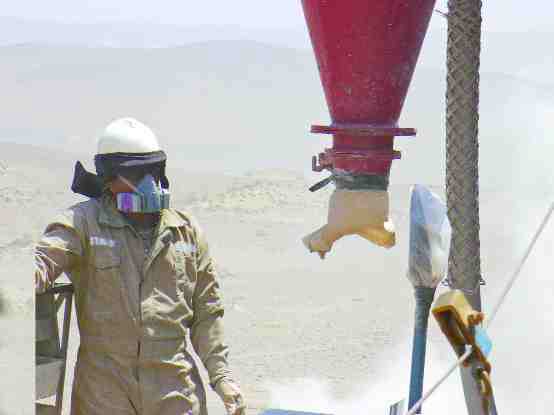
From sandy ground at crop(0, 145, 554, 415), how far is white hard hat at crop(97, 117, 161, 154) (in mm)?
279

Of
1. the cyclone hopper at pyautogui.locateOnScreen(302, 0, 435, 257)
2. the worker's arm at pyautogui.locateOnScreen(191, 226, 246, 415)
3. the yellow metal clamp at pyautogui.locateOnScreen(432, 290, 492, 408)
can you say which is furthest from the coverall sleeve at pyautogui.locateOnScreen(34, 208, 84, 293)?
the yellow metal clamp at pyautogui.locateOnScreen(432, 290, 492, 408)

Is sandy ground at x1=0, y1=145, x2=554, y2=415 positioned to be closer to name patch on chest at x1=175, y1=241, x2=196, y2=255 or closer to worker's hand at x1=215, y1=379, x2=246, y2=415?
name patch on chest at x1=175, y1=241, x2=196, y2=255

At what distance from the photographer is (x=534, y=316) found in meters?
9.33

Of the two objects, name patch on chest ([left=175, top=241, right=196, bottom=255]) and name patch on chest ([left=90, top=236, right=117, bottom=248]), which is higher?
name patch on chest ([left=90, top=236, right=117, bottom=248])

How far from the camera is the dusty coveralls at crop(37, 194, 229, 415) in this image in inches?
143

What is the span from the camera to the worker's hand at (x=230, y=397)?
3734mm

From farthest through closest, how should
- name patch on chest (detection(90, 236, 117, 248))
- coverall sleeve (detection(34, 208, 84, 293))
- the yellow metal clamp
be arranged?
name patch on chest (detection(90, 236, 117, 248)), coverall sleeve (detection(34, 208, 84, 293)), the yellow metal clamp

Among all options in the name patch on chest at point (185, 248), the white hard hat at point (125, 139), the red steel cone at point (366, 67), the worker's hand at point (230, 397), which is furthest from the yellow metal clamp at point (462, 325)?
the red steel cone at point (366, 67)

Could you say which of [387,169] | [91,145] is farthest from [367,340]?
[91,145]

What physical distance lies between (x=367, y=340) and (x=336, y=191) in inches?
244

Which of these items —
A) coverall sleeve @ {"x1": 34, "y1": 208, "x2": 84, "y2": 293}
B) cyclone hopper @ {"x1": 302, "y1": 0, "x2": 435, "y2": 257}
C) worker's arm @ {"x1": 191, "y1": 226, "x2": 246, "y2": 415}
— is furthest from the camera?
cyclone hopper @ {"x1": 302, "y1": 0, "x2": 435, "y2": 257}

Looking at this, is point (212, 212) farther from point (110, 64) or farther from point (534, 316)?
point (110, 64)

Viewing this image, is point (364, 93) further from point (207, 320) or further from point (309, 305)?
point (309, 305)

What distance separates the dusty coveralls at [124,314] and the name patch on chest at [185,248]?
0.02 metres
